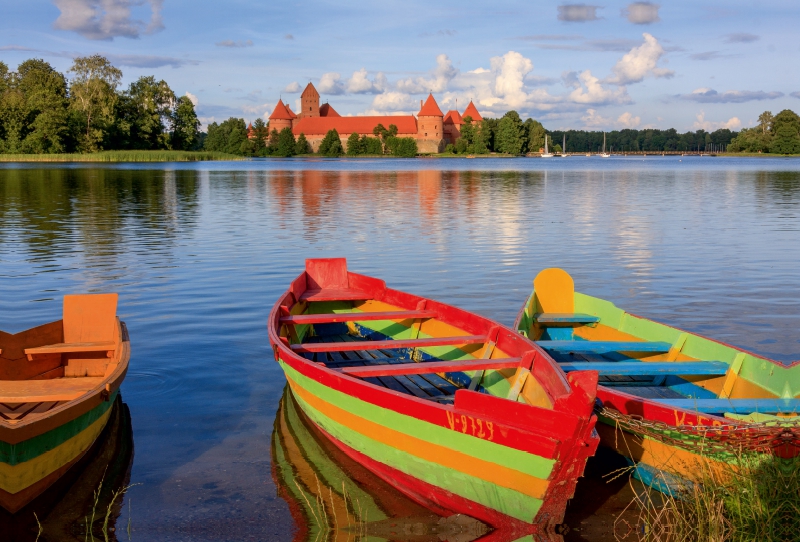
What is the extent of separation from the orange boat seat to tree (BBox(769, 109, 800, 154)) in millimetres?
139451

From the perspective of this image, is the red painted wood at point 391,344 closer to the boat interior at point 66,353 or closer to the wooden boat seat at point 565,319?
the boat interior at point 66,353

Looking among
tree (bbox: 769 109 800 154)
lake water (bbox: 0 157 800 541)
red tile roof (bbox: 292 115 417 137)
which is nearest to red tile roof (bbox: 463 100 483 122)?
red tile roof (bbox: 292 115 417 137)

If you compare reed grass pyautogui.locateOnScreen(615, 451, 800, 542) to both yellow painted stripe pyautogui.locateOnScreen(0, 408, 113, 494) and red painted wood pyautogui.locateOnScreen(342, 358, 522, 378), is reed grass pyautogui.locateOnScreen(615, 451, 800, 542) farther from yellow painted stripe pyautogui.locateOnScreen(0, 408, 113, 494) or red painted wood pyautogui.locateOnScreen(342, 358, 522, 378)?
yellow painted stripe pyautogui.locateOnScreen(0, 408, 113, 494)

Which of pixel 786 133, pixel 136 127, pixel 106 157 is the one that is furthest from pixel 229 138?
pixel 786 133

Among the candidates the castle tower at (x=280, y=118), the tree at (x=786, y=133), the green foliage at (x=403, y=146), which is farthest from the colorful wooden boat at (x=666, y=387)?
the castle tower at (x=280, y=118)

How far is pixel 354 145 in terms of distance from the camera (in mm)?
139000

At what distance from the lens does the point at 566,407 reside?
4121mm

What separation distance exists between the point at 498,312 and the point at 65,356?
5.91 metres

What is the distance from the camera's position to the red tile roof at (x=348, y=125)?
465 ft

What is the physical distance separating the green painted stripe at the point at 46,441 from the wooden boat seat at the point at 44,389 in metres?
0.36

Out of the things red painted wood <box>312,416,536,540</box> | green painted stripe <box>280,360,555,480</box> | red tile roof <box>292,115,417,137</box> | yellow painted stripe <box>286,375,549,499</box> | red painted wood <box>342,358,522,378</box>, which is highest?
red tile roof <box>292,115,417,137</box>

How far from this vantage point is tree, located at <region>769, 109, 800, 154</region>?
12662 cm

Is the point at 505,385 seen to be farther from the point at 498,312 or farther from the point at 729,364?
the point at 498,312

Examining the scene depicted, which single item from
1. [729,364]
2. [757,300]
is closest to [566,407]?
[729,364]
